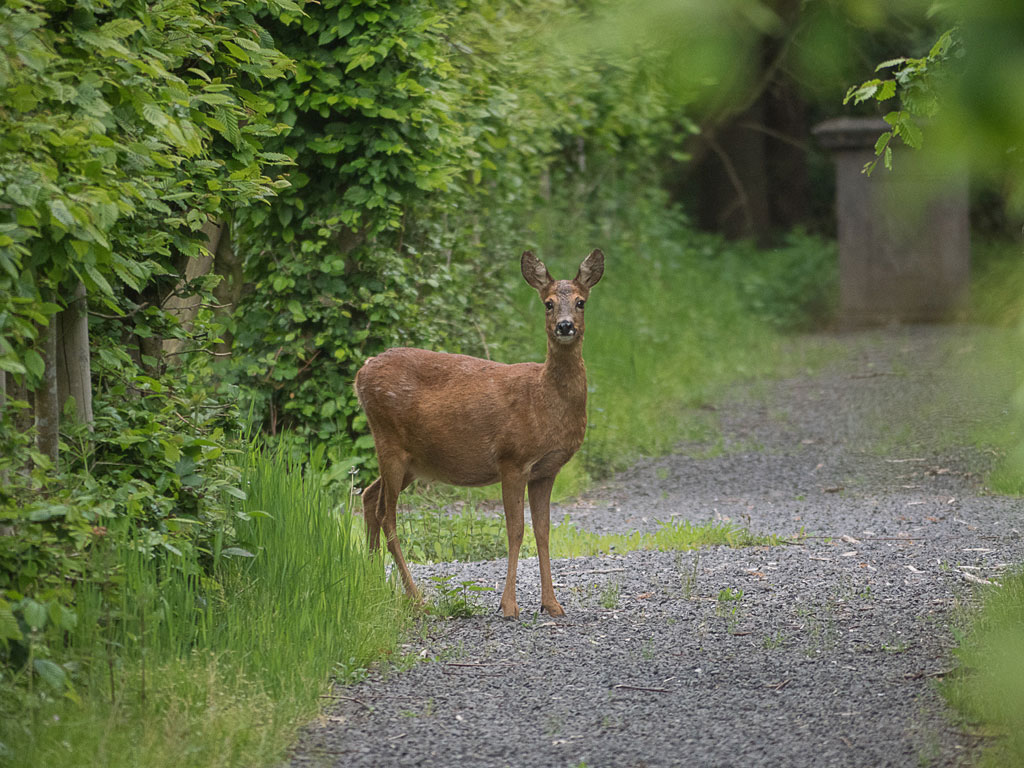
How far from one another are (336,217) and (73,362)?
427 centimetres

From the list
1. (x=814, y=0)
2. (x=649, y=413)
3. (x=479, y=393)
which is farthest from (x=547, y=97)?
(x=814, y=0)

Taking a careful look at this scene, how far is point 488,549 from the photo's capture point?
7855 mm

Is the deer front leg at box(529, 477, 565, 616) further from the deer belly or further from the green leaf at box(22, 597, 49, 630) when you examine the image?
the green leaf at box(22, 597, 49, 630)

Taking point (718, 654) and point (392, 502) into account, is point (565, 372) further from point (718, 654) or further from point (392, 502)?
point (718, 654)

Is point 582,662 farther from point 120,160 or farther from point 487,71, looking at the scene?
point 487,71

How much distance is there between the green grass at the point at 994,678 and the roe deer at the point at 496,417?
74.0 inches

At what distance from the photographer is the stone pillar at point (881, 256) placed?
1695 cm

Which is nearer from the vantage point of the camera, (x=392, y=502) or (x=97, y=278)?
(x=97, y=278)

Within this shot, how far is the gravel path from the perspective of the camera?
4266mm

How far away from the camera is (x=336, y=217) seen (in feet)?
28.5

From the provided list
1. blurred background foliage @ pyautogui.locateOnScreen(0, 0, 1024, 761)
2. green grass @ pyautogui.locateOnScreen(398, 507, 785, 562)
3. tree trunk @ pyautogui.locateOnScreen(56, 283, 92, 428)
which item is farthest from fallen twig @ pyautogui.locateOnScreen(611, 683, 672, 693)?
green grass @ pyautogui.locateOnScreen(398, 507, 785, 562)

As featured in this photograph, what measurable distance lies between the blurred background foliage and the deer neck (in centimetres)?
121

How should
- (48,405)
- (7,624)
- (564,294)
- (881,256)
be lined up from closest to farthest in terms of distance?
(7,624) → (48,405) → (564,294) → (881,256)

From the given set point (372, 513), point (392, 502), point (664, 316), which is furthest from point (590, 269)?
point (664, 316)
